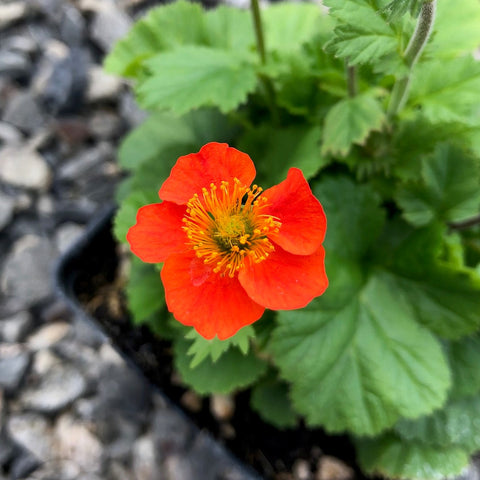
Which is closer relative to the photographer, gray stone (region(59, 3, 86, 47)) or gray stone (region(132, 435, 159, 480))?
gray stone (region(132, 435, 159, 480))

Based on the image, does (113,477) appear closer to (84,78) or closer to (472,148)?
(472,148)

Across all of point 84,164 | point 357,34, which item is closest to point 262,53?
point 357,34

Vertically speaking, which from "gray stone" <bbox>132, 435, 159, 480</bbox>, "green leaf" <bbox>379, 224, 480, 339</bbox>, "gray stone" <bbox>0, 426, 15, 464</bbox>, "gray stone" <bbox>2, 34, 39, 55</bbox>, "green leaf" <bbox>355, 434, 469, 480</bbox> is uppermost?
"gray stone" <bbox>2, 34, 39, 55</bbox>

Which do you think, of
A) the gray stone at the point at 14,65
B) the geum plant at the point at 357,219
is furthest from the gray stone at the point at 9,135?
the geum plant at the point at 357,219

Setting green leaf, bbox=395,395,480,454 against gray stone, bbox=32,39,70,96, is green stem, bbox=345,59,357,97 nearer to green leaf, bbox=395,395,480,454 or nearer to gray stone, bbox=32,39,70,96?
green leaf, bbox=395,395,480,454

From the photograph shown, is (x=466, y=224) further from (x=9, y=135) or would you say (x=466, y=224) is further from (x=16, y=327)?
(x=9, y=135)

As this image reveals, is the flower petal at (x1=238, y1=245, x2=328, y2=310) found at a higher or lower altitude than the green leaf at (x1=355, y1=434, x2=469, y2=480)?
higher

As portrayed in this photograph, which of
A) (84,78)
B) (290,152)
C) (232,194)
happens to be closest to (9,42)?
(84,78)

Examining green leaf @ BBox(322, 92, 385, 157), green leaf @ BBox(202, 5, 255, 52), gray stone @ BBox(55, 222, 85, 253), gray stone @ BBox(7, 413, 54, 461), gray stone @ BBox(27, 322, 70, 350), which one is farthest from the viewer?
gray stone @ BBox(55, 222, 85, 253)

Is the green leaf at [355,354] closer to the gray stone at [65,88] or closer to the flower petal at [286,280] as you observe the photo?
the flower petal at [286,280]

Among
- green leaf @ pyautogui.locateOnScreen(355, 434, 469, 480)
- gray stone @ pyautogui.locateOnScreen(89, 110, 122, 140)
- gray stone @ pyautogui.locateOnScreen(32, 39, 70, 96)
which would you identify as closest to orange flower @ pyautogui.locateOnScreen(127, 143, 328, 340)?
green leaf @ pyautogui.locateOnScreen(355, 434, 469, 480)
